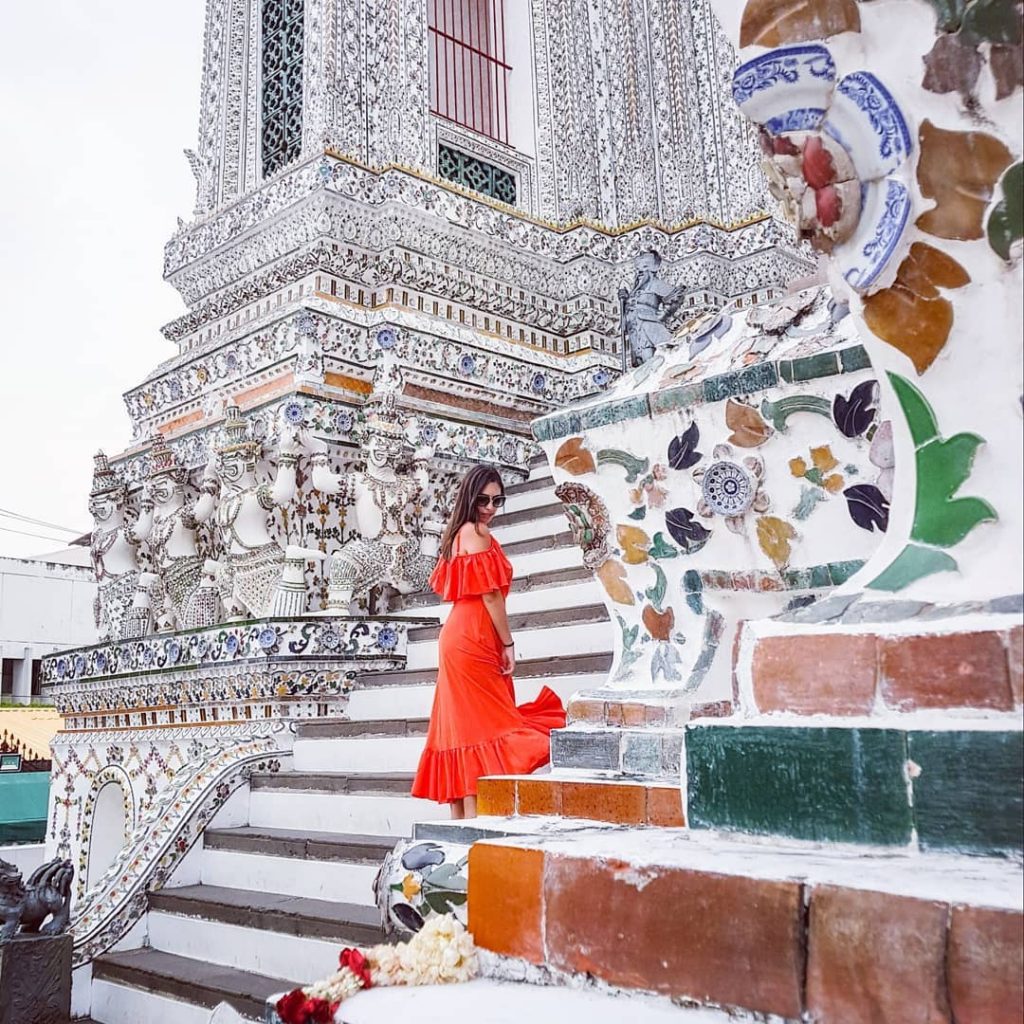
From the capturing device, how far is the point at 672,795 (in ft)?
5.29

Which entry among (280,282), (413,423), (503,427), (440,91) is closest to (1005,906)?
(413,423)

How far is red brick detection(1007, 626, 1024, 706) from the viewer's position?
0.90m

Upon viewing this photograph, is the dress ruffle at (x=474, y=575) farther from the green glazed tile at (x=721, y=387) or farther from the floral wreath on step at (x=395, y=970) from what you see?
the floral wreath on step at (x=395, y=970)

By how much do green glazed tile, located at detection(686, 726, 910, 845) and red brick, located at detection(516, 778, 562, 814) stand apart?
68cm

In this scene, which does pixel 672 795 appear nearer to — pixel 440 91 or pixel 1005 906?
pixel 1005 906

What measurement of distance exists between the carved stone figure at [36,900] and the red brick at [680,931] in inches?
103

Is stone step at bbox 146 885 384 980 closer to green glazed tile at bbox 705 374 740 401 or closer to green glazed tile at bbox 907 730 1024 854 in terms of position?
green glazed tile at bbox 705 374 740 401

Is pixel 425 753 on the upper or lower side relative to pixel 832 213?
lower

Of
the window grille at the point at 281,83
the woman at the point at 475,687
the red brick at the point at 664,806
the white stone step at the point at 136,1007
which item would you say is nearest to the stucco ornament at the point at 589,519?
the red brick at the point at 664,806

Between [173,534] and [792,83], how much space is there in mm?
5136

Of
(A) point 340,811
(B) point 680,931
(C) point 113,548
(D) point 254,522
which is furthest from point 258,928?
(C) point 113,548

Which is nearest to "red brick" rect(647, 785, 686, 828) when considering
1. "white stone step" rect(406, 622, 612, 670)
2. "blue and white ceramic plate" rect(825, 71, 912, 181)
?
"blue and white ceramic plate" rect(825, 71, 912, 181)

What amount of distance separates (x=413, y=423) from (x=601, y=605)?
1.83m

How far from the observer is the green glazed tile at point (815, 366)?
6.64 feet
